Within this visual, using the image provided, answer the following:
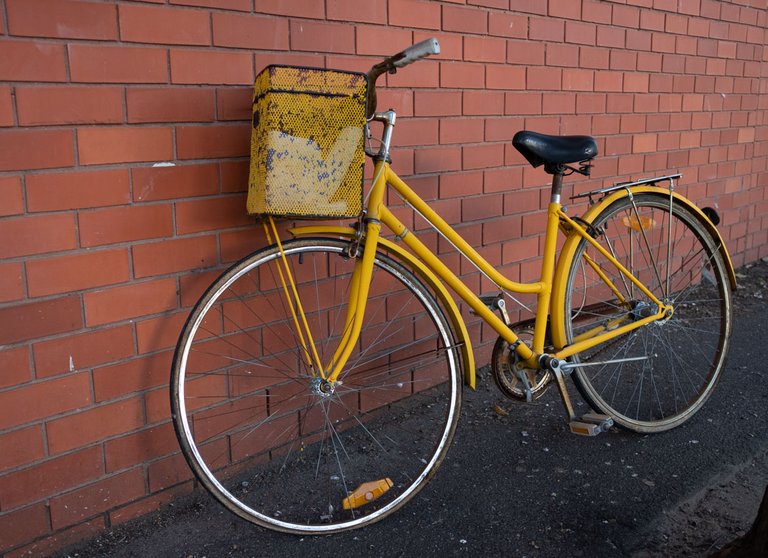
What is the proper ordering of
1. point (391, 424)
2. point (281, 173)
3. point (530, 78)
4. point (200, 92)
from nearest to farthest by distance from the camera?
1. point (281, 173)
2. point (200, 92)
3. point (391, 424)
4. point (530, 78)

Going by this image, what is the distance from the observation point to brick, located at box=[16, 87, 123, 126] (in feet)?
6.65

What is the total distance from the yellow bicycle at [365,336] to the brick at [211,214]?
8.0 inches

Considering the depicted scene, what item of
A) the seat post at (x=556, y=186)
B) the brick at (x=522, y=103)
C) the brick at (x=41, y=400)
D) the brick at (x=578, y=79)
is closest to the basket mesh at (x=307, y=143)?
the brick at (x=41, y=400)

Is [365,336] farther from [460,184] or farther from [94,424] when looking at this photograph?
[94,424]

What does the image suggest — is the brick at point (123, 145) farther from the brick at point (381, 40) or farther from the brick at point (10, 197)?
the brick at point (381, 40)

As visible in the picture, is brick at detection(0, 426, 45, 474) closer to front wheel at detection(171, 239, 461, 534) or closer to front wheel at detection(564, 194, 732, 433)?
front wheel at detection(171, 239, 461, 534)

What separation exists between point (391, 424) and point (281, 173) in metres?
1.39

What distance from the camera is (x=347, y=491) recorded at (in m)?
2.62

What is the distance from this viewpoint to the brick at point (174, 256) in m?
2.34

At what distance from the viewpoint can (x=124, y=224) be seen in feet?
7.48

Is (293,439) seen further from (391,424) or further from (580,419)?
(580,419)

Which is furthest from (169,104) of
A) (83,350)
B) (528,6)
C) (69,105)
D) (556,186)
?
(528,6)

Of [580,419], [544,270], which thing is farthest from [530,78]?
[580,419]

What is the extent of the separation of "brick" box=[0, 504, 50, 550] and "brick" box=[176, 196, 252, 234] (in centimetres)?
94
